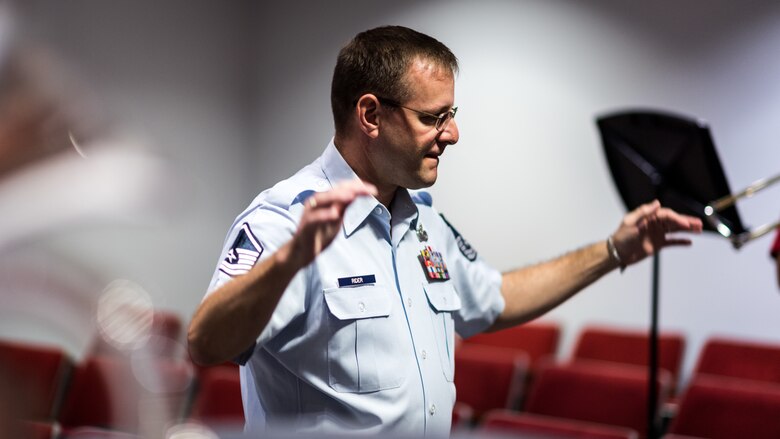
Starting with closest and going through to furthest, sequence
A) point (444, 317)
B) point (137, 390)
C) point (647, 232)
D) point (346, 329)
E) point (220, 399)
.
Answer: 1. point (137, 390)
2. point (346, 329)
3. point (444, 317)
4. point (647, 232)
5. point (220, 399)

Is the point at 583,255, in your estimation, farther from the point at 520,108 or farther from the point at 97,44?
the point at 97,44

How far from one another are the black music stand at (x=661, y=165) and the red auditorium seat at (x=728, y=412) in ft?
0.53

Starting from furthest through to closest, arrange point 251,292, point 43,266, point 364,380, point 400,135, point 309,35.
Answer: point 309,35 < point 400,135 < point 364,380 < point 251,292 < point 43,266

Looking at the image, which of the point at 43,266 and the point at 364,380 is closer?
the point at 43,266

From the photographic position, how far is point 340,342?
66.4 inches

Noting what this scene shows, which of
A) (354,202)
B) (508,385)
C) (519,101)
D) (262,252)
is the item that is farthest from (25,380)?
(519,101)

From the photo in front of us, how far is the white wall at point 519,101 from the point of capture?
5062 mm

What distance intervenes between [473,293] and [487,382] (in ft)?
7.23

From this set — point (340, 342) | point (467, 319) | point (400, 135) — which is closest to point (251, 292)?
point (340, 342)

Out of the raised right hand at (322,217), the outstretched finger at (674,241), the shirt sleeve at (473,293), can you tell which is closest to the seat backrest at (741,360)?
the outstretched finger at (674,241)

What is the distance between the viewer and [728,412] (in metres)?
3.12

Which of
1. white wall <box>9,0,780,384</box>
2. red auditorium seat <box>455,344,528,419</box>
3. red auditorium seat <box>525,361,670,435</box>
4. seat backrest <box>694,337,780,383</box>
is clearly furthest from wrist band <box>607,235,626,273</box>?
white wall <box>9,0,780,384</box>

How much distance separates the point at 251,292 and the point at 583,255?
3.31ft

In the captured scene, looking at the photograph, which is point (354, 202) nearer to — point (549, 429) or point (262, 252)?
point (262, 252)
